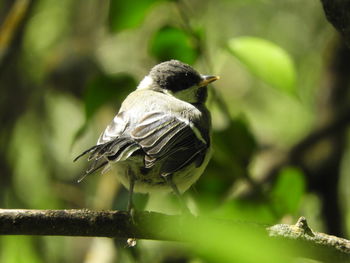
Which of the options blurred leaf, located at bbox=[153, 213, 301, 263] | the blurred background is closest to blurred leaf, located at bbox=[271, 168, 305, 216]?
the blurred background

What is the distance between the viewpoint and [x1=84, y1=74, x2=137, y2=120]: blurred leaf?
8.64 feet

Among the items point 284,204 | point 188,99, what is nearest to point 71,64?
point 188,99

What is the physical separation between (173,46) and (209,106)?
26.5 inches

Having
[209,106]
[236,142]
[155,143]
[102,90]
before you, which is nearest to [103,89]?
[102,90]

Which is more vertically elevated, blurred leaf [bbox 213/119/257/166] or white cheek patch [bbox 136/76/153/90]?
blurred leaf [bbox 213/119/257/166]

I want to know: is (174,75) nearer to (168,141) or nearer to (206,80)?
Result: (206,80)

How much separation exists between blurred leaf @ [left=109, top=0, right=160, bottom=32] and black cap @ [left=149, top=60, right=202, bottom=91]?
3.59 ft

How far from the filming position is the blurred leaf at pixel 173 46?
2672 mm

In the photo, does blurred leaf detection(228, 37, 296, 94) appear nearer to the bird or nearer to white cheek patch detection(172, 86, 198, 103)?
the bird

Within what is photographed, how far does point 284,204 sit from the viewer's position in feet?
8.79

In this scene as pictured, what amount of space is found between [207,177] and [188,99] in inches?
31.5

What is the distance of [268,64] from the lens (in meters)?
2.36

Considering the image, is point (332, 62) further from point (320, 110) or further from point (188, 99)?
point (188, 99)

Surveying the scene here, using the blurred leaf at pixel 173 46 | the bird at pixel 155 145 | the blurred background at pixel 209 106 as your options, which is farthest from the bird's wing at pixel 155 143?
the blurred leaf at pixel 173 46
